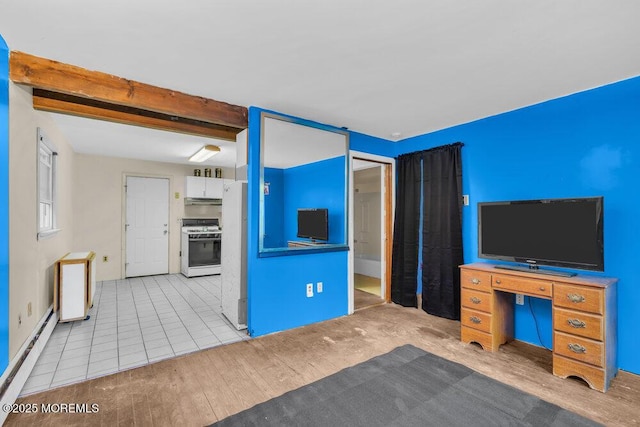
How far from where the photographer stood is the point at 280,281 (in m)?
3.31

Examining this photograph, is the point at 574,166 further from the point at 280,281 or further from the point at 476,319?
the point at 280,281

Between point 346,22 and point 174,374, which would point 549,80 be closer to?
point 346,22

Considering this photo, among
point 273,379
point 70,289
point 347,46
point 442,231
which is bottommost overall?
point 273,379

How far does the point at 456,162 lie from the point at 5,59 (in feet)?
14.0

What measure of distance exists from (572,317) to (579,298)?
0.53ft

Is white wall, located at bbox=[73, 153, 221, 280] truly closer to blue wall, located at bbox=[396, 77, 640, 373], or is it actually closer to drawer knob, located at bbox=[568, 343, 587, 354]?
blue wall, located at bbox=[396, 77, 640, 373]

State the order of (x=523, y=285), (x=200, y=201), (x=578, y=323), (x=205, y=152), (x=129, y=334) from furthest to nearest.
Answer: (x=200, y=201)
(x=205, y=152)
(x=129, y=334)
(x=523, y=285)
(x=578, y=323)

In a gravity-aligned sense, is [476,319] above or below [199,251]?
below

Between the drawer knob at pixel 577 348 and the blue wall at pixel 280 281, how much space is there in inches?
90.2

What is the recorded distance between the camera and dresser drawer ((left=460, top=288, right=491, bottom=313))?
2832 millimetres

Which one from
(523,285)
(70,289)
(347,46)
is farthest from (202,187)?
(523,285)

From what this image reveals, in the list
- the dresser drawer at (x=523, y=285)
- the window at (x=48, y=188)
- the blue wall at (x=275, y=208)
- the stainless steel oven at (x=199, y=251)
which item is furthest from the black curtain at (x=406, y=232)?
the window at (x=48, y=188)

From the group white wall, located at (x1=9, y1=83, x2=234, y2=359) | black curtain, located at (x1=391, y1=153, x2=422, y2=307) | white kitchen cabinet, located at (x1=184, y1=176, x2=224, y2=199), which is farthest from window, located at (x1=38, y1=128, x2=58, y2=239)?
black curtain, located at (x1=391, y1=153, x2=422, y2=307)

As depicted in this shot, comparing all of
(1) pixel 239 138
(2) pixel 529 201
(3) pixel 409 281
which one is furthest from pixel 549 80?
(1) pixel 239 138
